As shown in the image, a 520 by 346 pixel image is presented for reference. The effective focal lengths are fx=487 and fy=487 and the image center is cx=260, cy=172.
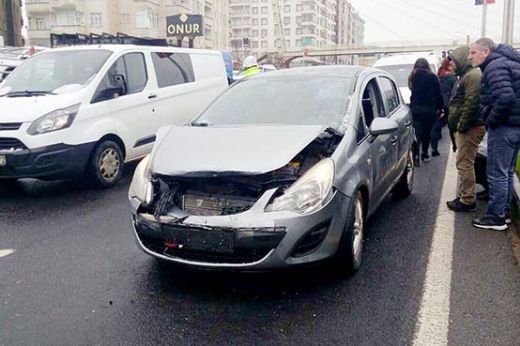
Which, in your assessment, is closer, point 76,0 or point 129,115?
point 129,115

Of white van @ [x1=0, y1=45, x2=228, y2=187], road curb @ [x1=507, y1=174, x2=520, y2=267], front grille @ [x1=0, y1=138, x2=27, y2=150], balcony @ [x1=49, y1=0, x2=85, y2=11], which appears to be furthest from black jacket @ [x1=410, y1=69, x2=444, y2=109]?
balcony @ [x1=49, y1=0, x2=85, y2=11]

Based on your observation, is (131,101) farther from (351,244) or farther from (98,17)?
(98,17)

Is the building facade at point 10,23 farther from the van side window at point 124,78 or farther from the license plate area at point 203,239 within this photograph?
the license plate area at point 203,239

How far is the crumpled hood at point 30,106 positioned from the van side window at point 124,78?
40 centimetres

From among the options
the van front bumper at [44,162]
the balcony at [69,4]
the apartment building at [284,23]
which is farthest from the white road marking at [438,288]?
the apartment building at [284,23]

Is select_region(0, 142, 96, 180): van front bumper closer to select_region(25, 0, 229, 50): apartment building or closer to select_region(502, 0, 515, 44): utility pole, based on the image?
select_region(502, 0, 515, 44): utility pole

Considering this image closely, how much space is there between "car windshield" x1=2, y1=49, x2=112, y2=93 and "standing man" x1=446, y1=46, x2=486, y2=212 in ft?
15.0

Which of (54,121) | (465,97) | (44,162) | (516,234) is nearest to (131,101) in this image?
(54,121)

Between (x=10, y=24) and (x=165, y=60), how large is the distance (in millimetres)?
52632

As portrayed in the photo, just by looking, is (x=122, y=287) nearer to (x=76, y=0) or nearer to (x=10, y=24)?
(x=10, y=24)

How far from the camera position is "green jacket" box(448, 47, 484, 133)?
4.98 meters

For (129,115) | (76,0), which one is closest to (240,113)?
(129,115)

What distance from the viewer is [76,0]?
57.8 m

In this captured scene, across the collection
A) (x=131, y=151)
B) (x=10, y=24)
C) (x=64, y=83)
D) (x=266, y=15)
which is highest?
(x=266, y=15)
